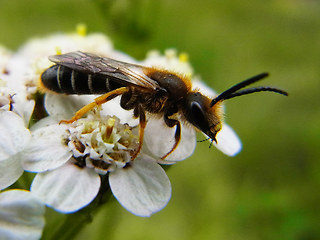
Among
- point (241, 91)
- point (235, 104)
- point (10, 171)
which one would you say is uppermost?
point (241, 91)

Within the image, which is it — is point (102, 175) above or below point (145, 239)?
above

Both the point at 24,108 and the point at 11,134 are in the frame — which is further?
the point at 24,108

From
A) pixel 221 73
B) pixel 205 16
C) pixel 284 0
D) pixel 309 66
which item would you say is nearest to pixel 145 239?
pixel 221 73

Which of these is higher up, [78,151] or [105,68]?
[105,68]

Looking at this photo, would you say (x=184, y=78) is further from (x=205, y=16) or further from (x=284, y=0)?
(x=284, y=0)

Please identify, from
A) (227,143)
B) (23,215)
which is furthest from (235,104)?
(23,215)

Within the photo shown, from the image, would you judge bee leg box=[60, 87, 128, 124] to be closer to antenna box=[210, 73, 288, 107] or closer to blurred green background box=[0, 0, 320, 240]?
antenna box=[210, 73, 288, 107]

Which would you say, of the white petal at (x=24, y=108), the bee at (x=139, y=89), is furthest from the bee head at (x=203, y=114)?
the white petal at (x=24, y=108)

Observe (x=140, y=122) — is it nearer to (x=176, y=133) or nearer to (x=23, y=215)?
(x=176, y=133)
